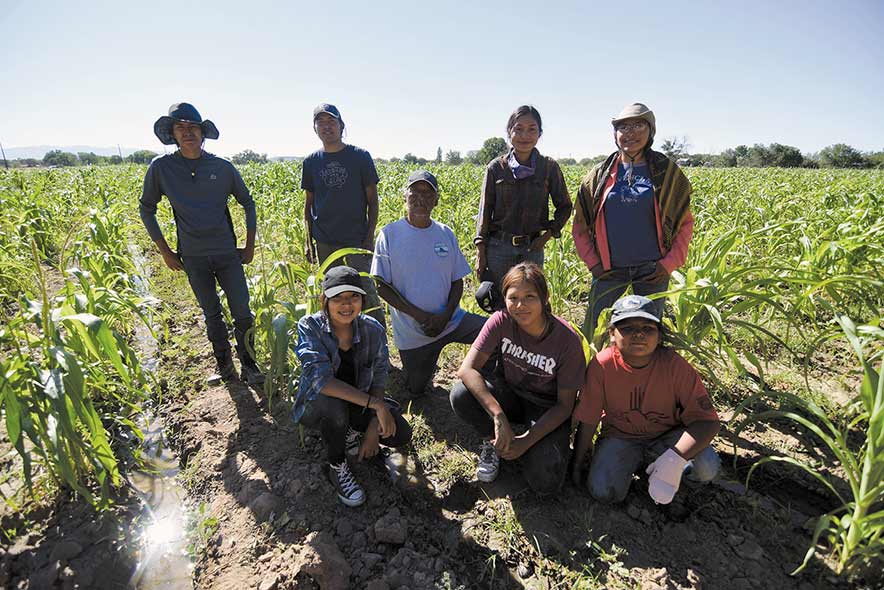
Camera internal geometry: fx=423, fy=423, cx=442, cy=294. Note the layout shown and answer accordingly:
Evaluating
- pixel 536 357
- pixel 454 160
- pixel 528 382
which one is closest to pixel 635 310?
pixel 536 357

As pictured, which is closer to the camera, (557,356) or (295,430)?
(557,356)

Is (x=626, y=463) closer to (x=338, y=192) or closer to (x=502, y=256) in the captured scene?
(x=502, y=256)

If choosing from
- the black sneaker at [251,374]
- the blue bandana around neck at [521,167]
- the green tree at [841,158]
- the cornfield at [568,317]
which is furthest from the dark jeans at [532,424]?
the green tree at [841,158]

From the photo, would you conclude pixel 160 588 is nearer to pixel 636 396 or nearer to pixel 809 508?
pixel 636 396

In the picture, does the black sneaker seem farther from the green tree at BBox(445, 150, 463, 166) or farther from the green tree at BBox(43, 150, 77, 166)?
the green tree at BBox(43, 150, 77, 166)

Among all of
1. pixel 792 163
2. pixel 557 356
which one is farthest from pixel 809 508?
pixel 792 163

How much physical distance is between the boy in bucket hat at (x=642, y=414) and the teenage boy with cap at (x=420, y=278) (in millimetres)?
981

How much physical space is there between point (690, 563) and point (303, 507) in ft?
5.15

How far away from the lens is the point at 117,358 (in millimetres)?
1627

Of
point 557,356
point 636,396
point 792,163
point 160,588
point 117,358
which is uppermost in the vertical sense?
point 792,163

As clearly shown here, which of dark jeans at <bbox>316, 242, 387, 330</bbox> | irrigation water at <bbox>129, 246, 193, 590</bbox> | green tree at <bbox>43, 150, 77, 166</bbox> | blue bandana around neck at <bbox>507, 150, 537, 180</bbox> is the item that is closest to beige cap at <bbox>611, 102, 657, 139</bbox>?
blue bandana around neck at <bbox>507, 150, 537, 180</bbox>

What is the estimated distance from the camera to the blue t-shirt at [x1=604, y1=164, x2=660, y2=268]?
6.97 ft

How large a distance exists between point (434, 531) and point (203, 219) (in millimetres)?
2188

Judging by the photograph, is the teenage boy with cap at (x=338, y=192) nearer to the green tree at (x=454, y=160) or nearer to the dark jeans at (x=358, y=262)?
the dark jeans at (x=358, y=262)
